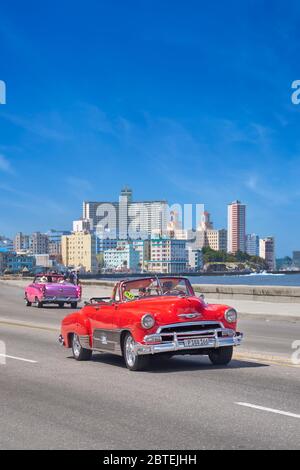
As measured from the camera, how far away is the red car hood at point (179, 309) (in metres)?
12.4

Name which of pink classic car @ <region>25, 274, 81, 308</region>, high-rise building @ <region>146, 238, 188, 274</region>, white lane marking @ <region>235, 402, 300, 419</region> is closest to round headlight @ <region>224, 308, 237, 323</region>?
white lane marking @ <region>235, 402, 300, 419</region>

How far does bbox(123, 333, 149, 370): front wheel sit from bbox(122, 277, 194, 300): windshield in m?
0.93

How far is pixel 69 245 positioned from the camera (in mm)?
192875

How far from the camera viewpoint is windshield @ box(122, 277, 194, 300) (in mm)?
13586

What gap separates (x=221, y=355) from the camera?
13297 millimetres

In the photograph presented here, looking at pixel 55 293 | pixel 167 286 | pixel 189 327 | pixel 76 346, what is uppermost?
pixel 167 286

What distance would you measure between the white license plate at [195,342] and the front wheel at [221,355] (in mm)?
737

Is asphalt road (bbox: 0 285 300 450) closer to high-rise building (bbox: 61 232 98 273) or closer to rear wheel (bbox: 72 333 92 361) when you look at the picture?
rear wheel (bbox: 72 333 92 361)

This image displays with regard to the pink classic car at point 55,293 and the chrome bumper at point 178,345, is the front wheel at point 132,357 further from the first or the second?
the pink classic car at point 55,293

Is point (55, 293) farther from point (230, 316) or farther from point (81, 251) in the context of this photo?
point (81, 251)

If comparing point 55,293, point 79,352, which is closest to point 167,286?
point 79,352

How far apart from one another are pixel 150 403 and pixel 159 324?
101 inches

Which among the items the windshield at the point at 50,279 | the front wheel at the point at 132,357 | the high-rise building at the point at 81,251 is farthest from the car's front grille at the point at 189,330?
the high-rise building at the point at 81,251
